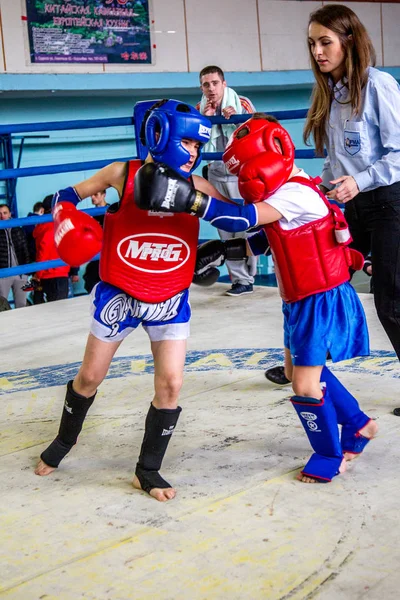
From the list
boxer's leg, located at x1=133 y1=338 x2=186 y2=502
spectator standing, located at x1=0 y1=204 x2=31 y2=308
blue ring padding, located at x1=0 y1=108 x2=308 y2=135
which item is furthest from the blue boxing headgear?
spectator standing, located at x1=0 y1=204 x2=31 y2=308

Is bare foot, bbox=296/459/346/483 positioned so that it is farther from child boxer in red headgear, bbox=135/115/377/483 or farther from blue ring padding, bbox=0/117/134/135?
blue ring padding, bbox=0/117/134/135

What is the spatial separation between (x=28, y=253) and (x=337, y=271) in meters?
4.87

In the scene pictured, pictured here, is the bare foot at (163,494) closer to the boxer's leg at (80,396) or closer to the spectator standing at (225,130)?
the boxer's leg at (80,396)

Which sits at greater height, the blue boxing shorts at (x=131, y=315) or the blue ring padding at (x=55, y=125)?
the blue ring padding at (x=55, y=125)

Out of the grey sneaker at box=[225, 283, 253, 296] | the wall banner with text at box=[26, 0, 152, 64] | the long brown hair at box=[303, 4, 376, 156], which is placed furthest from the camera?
the wall banner with text at box=[26, 0, 152, 64]

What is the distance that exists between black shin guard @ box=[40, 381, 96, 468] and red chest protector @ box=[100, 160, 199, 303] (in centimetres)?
40

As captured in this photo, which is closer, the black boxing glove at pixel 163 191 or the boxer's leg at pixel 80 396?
the black boxing glove at pixel 163 191

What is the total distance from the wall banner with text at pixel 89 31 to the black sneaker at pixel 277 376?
595 cm

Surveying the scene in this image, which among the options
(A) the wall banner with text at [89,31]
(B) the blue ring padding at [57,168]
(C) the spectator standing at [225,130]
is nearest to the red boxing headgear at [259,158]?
(B) the blue ring padding at [57,168]

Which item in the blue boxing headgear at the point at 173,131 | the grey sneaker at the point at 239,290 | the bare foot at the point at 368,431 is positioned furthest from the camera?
the grey sneaker at the point at 239,290

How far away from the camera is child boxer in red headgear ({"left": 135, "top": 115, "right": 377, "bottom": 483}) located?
225 cm

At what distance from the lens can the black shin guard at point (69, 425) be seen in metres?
2.45

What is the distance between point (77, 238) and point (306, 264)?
27.0 inches

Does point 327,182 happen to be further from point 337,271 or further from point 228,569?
point 228,569
